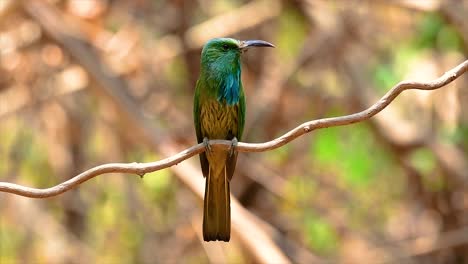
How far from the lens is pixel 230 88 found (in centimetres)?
376

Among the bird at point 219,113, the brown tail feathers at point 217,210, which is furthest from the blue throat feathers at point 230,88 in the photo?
the brown tail feathers at point 217,210

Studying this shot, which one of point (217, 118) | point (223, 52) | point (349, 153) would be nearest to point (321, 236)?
point (349, 153)

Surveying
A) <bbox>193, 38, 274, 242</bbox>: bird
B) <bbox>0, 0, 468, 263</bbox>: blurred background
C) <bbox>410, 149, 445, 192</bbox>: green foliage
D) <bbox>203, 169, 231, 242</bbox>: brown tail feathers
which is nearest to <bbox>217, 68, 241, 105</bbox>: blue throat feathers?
<bbox>193, 38, 274, 242</bbox>: bird

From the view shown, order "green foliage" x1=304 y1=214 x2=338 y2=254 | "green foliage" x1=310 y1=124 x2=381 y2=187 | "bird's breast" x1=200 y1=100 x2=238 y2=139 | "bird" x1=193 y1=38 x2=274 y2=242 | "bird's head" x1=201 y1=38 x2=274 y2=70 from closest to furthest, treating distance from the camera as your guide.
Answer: "bird" x1=193 y1=38 x2=274 y2=242, "bird's head" x1=201 y1=38 x2=274 y2=70, "bird's breast" x1=200 y1=100 x2=238 y2=139, "green foliage" x1=304 y1=214 x2=338 y2=254, "green foliage" x1=310 y1=124 x2=381 y2=187

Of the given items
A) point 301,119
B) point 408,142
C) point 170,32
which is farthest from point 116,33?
point 408,142

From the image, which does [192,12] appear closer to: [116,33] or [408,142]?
→ [116,33]

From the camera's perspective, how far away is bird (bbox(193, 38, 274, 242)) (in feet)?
11.4

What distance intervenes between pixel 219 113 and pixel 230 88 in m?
0.13

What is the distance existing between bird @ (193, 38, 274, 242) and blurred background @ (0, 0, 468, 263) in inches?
70.2

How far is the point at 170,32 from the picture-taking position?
6992 millimetres

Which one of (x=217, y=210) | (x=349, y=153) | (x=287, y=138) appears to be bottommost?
(x=217, y=210)

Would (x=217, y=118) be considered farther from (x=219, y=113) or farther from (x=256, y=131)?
(x=256, y=131)

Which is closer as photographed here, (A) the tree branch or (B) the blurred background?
(A) the tree branch

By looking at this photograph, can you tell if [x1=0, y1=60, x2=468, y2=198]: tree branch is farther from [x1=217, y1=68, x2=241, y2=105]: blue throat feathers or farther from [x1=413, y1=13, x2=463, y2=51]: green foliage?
[x1=413, y1=13, x2=463, y2=51]: green foliage
